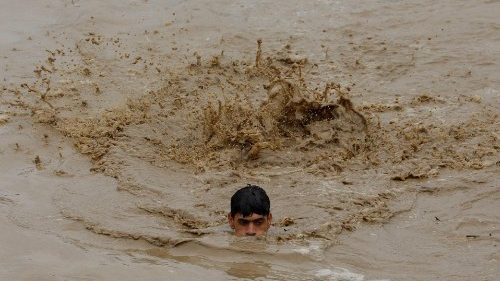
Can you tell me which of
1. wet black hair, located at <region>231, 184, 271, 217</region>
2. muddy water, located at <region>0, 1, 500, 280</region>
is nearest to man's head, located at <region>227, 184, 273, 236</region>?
wet black hair, located at <region>231, 184, 271, 217</region>

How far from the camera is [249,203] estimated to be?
4496mm

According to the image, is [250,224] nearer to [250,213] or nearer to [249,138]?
[250,213]

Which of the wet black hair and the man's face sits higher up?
the wet black hair

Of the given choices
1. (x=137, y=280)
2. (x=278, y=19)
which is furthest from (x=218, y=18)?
(x=137, y=280)

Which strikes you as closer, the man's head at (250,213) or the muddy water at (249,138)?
the muddy water at (249,138)

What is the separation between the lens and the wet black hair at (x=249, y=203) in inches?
177

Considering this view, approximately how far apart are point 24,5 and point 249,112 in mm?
4676

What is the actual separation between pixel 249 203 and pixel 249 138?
1.33 m

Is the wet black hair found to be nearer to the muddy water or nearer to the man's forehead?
the man's forehead

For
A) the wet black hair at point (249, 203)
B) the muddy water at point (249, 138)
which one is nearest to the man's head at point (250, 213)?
the wet black hair at point (249, 203)

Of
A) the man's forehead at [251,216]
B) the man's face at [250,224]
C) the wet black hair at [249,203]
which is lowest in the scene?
the man's face at [250,224]

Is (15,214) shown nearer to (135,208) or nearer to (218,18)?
(135,208)

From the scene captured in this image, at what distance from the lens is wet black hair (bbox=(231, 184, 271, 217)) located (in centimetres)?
450

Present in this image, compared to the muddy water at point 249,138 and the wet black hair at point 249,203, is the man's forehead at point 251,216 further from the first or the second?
the muddy water at point 249,138
